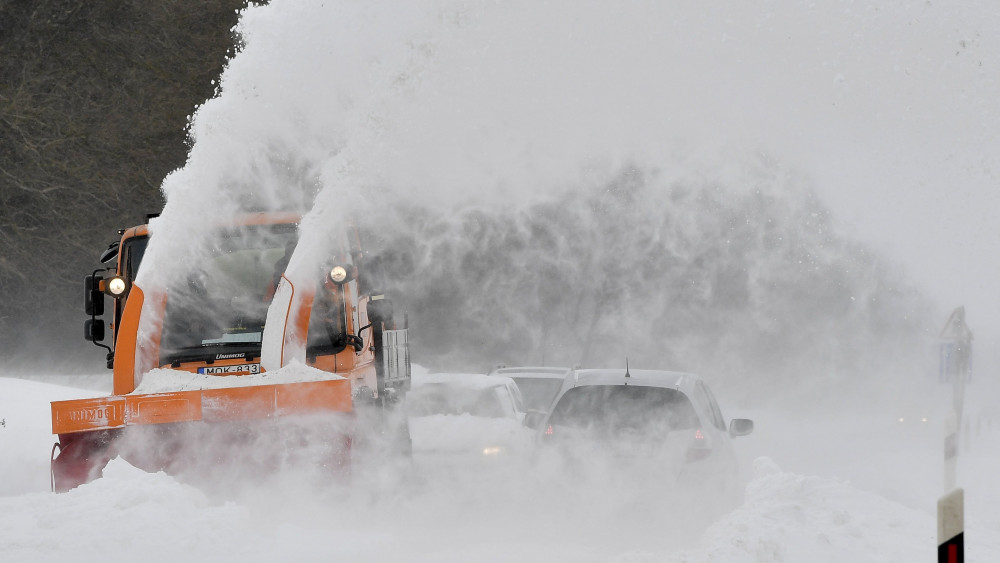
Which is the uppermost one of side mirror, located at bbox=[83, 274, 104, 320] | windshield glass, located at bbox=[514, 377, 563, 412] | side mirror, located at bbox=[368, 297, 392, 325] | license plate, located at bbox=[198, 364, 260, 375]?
side mirror, located at bbox=[83, 274, 104, 320]

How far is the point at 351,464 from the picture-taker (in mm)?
8445

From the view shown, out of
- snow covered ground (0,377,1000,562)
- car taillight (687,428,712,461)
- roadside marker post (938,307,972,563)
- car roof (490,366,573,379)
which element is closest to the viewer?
roadside marker post (938,307,972,563)

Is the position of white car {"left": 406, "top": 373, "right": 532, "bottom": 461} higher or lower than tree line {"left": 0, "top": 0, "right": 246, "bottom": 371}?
lower

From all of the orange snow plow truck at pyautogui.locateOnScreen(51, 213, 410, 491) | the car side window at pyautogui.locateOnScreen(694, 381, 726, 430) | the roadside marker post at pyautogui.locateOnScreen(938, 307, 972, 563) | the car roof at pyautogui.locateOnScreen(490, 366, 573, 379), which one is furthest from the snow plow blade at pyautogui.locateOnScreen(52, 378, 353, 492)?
the car roof at pyautogui.locateOnScreen(490, 366, 573, 379)

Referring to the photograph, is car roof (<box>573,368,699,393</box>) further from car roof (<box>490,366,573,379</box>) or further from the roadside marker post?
car roof (<box>490,366,573,379</box>)

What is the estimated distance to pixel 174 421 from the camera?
8031 mm

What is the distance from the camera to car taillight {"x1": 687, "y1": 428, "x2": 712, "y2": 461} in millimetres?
8602

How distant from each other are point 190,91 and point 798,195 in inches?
893

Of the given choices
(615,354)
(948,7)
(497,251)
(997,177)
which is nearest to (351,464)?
(948,7)

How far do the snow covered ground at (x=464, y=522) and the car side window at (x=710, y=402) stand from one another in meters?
0.57

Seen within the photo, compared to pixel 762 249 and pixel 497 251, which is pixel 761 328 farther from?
pixel 497 251

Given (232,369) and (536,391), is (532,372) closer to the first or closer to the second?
(536,391)

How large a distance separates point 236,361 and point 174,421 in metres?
1.44

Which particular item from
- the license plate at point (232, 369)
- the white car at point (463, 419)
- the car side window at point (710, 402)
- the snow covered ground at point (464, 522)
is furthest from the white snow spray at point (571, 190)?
the car side window at point (710, 402)
